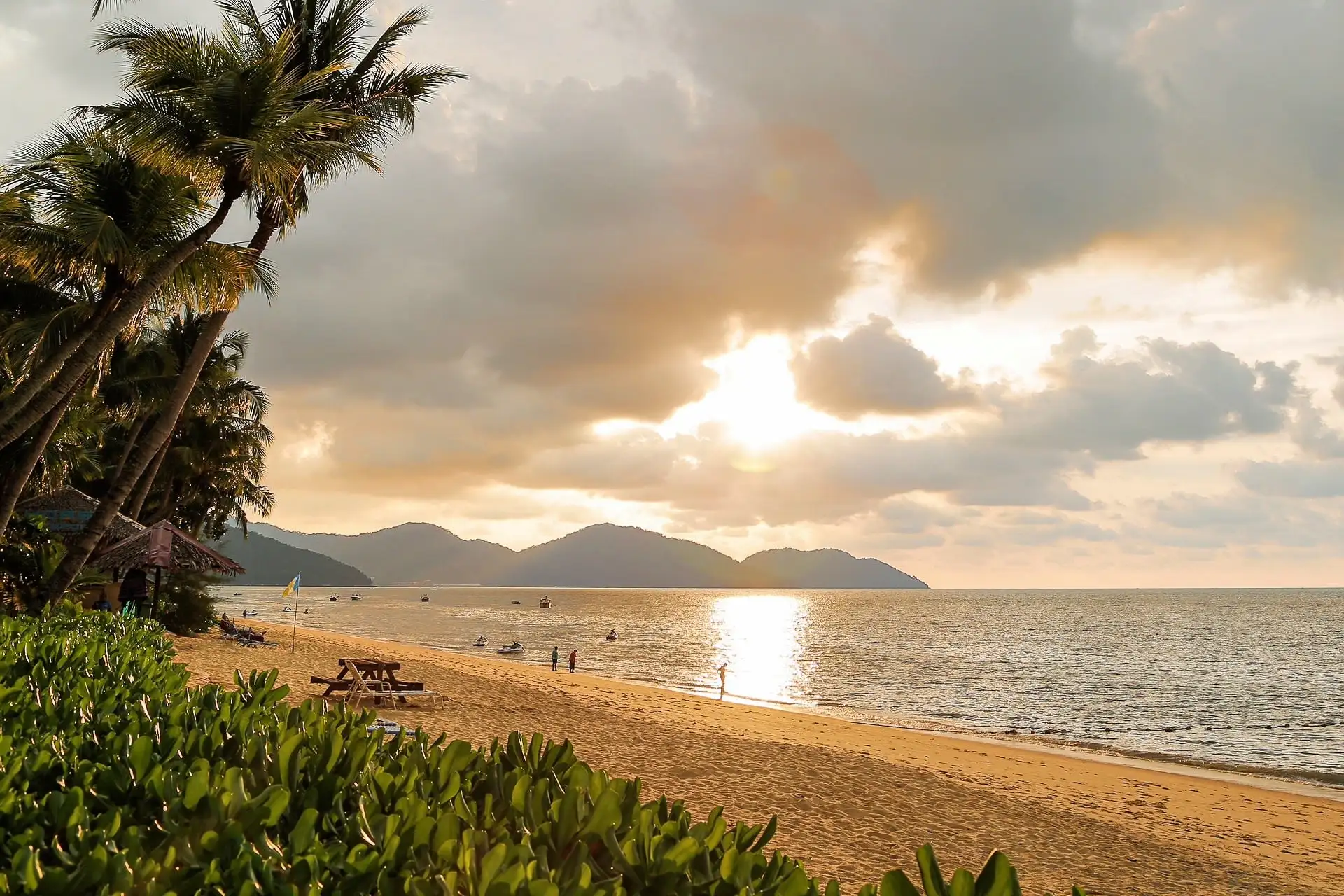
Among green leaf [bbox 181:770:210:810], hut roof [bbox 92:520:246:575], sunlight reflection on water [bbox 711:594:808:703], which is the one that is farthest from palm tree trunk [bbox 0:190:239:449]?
sunlight reflection on water [bbox 711:594:808:703]

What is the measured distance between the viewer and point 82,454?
70.0 ft

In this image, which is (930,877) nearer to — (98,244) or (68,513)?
(98,244)

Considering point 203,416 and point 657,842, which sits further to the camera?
point 203,416

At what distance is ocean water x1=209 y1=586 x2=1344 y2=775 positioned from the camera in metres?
28.2

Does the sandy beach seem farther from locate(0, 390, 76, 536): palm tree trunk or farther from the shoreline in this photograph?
locate(0, 390, 76, 536): palm tree trunk

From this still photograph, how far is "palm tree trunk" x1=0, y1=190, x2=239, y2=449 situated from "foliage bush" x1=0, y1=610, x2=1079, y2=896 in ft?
30.0

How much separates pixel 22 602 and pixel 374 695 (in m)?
8.99

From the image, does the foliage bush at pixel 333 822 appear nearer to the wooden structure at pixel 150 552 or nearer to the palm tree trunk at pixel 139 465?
the palm tree trunk at pixel 139 465

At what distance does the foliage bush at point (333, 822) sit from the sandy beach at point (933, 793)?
6120 mm

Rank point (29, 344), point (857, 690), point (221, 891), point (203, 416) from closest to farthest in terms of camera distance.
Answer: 1. point (221, 891)
2. point (29, 344)
3. point (203, 416)
4. point (857, 690)

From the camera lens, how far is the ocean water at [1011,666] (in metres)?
28.2

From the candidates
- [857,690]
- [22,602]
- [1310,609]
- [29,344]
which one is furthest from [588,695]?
[1310,609]

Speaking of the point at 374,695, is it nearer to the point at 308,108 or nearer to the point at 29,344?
the point at 29,344

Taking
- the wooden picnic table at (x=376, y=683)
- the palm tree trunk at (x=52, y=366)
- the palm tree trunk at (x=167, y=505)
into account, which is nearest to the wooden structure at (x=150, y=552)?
the wooden picnic table at (x=376, y=683)
